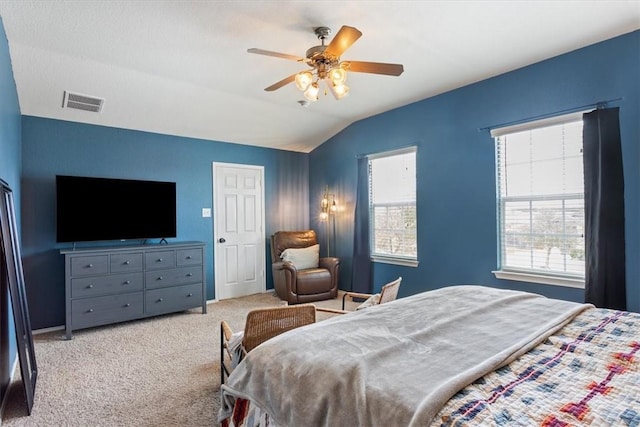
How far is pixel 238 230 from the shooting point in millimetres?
5453

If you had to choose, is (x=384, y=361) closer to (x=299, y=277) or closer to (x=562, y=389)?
(x=562, y=389)

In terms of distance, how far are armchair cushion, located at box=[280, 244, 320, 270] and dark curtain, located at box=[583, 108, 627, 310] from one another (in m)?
3.34

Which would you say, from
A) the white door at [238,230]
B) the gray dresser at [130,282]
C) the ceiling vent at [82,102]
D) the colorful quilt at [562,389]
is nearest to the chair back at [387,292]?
the colorful quilt at [562,389]

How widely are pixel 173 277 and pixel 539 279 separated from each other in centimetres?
407

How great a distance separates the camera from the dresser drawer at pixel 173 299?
411cm

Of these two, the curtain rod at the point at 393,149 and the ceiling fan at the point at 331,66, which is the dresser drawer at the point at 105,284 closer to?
the ceiling fan at the point at 331,66

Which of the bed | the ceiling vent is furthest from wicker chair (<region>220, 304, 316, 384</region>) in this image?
the ceiling vent

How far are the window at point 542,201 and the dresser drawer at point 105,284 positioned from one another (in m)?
4.07

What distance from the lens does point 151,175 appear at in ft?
15.1

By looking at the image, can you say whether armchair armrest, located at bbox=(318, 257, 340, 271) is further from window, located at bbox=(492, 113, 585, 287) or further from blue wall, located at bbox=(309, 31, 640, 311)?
window, located at bbox=(492, 113, 585, 287)

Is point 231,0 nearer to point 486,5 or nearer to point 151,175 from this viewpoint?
point 486,5

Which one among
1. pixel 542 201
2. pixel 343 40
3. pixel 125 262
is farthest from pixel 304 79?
pixel 125 262

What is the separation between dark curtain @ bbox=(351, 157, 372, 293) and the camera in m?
4.98

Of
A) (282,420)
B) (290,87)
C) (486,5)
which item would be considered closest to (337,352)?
(282,420)
